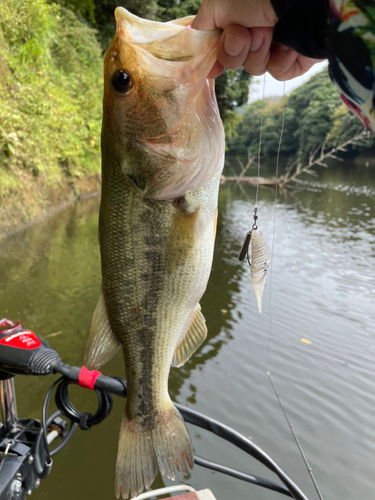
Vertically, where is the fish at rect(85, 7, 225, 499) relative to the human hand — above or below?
below

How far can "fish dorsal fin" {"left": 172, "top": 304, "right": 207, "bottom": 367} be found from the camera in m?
1.43

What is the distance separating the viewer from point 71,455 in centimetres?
309

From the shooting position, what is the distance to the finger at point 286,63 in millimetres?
1186

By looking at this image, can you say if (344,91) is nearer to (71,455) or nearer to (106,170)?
(106,170)

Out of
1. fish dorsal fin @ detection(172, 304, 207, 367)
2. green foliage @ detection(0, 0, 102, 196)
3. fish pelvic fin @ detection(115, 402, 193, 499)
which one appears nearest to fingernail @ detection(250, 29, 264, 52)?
fish dorsal fin @ detection(172, 304, 207, 367)

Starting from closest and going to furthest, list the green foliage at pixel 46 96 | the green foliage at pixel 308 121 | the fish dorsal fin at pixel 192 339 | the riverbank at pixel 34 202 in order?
the fish dorsal fin at pixel 192 339, the riverbank at pixel 34 202, the green foliage at pixel 46 96, the green foliage at pixel 308 121

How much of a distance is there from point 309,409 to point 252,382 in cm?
70

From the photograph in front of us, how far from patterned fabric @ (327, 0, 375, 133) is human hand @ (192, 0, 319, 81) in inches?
12.9

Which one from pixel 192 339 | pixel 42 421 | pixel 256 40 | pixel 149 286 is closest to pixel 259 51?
pixel 256 40

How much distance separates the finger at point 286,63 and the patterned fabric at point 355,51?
1.62 feet

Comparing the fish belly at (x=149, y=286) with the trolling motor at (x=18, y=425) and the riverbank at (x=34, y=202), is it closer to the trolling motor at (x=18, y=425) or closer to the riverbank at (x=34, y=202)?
the trolling motor at (x=18, y=425)

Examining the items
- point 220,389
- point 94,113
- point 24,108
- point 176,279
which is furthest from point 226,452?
point 94,113

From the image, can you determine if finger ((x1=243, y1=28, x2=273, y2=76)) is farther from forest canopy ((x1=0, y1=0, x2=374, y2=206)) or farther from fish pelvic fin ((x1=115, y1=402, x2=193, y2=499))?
forest canopy ((x1=0, y1=0, x2=374, y2=206))

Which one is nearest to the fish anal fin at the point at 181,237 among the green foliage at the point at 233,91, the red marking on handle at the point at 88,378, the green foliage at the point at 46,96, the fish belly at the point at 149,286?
the fish belly at the point at 149,286
